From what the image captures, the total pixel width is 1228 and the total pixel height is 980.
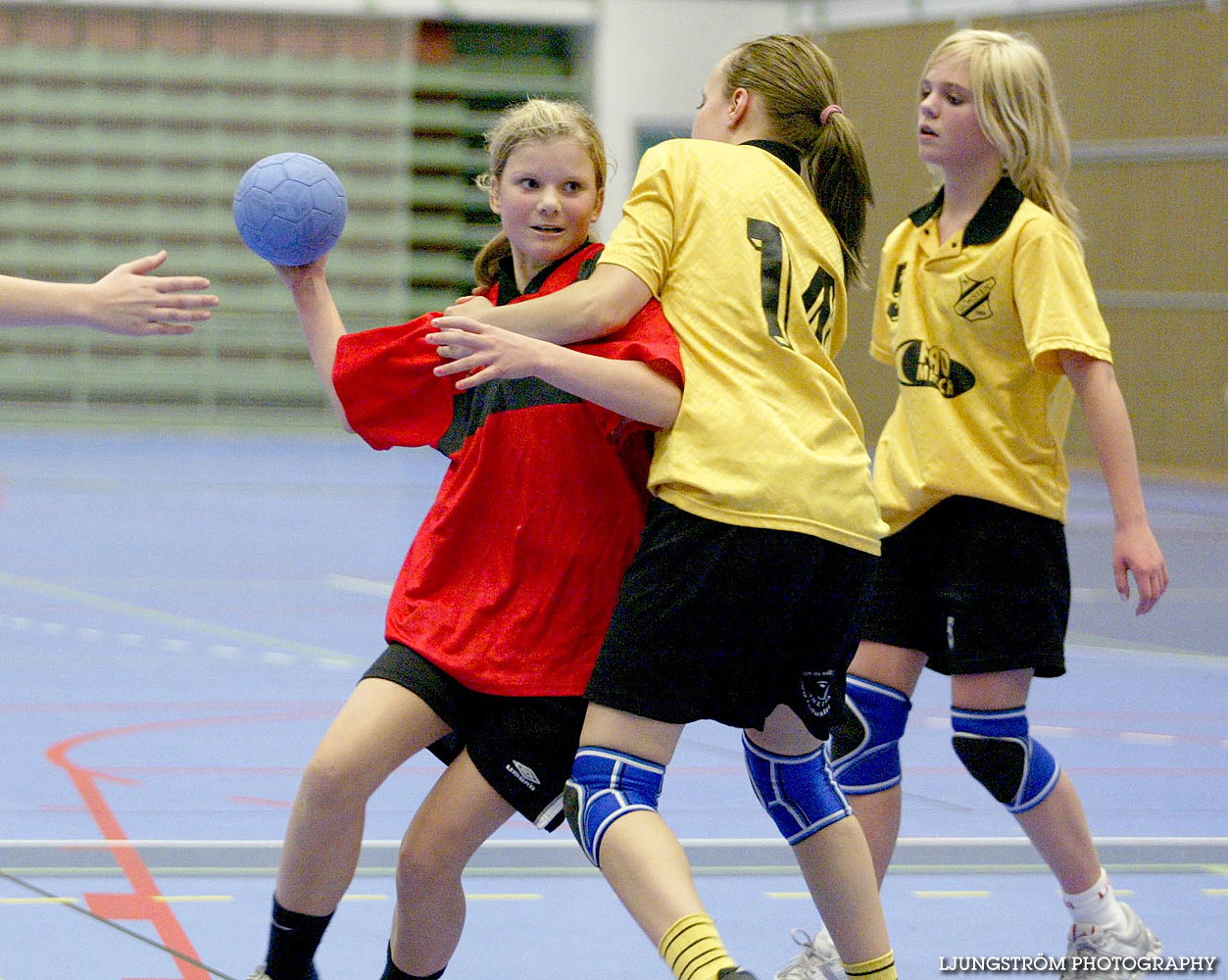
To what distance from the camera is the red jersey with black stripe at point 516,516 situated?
2215mm

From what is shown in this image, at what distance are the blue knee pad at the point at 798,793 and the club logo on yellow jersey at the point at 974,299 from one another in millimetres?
813

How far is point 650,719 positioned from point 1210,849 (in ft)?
5.95

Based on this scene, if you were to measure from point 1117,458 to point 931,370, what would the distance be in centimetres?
34

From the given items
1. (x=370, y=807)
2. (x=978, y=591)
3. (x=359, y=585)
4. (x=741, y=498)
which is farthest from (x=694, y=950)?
(x=359, y=585)

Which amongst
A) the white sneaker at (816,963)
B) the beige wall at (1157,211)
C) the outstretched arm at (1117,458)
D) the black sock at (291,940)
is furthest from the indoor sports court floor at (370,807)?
the beige wall at (1157,211)

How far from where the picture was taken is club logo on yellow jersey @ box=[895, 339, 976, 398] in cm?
274

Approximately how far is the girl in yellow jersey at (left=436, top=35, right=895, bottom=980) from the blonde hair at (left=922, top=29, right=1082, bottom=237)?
1.74 ft

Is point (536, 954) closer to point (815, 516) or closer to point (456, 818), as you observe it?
point (456, 818)

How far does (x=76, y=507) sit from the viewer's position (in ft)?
30.0

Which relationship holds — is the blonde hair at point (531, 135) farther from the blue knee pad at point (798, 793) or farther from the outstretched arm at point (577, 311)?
A: the blue knee pad at point (798, 793)

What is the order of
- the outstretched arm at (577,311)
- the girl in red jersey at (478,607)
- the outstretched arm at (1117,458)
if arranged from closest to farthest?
the outstretched arm at (577,311), the girl in red jersey at (478,607), the outstretched arm at (1117,458)

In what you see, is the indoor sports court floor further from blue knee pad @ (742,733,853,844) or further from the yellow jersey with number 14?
the yellow jersey with number 14

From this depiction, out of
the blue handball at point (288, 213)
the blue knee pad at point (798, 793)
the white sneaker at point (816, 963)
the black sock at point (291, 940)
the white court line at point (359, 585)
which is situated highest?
the blue handball at point (288, 213)

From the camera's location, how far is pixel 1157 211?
502 inches
